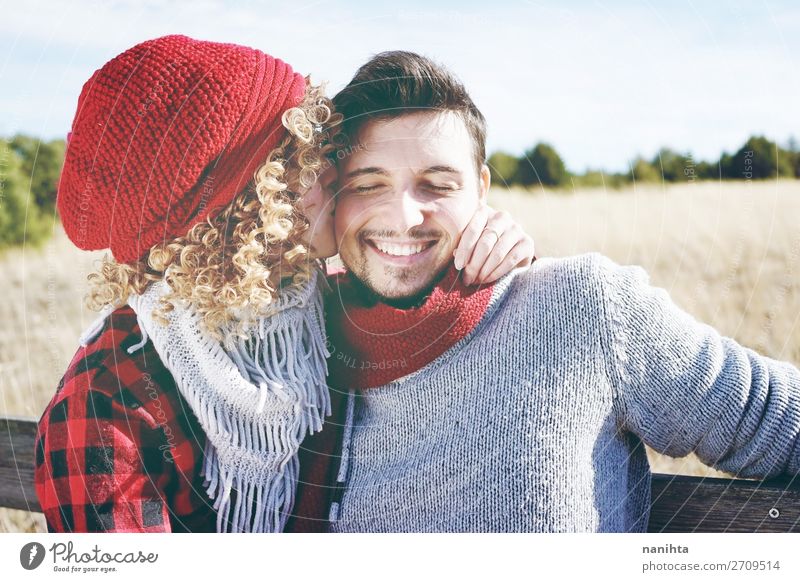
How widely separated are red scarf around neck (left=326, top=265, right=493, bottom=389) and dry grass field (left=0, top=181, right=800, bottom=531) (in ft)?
1.10

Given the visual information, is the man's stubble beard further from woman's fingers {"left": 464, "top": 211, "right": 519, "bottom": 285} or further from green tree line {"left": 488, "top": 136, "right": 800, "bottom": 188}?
green tree line {"left": 488, "top": 136, "right": 800, "bottom": 188}

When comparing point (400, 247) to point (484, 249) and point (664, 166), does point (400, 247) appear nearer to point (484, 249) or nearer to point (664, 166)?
point (484, 249)

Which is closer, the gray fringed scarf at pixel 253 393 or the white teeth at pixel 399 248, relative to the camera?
the gray fringed scarf at pixel 253 393

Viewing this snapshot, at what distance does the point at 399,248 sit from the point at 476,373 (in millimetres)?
217

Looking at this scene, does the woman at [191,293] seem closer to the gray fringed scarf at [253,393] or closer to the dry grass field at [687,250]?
the gray fringed scarf at [253,393]

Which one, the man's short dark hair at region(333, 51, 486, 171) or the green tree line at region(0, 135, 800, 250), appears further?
the green tree line at region(0, 135, 800, 250)

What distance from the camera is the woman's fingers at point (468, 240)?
3.47 ft

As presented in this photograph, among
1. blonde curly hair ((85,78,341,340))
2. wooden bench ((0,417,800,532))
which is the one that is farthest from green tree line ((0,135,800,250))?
wooden bench ((0,417,800,532))

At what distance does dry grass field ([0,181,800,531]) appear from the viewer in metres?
1.39

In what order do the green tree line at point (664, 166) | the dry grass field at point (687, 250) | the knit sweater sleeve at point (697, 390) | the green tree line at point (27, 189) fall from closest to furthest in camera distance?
the knit sweater sleeve at point (697, 390)
the green tree line at point (664, 166)
the dry grass field at point (687, 250)
the green tree line at point (27, 189)

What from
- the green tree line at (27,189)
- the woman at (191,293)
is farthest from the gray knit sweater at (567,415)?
the green tree line at (27,189)
